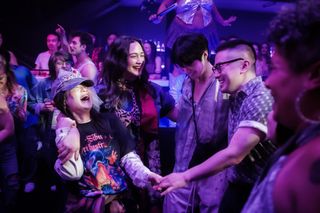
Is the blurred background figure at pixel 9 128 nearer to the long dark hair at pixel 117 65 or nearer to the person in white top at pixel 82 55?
the person in white top at pixel 82 55

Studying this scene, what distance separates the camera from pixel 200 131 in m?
2.53

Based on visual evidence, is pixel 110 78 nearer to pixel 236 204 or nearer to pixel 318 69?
pixel 236 204

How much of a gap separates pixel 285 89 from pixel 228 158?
104 centimetres

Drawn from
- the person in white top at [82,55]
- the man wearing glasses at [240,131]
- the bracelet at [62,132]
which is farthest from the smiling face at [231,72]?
the person in white top at [82,55]

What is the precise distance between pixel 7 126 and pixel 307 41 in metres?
2.97

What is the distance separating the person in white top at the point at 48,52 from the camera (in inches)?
251

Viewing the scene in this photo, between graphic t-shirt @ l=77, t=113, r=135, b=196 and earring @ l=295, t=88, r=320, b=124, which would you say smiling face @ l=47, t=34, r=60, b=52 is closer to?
graphic t-shirt @ l=77, t=113, r=135, b=196

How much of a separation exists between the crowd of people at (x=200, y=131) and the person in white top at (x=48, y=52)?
319 cm

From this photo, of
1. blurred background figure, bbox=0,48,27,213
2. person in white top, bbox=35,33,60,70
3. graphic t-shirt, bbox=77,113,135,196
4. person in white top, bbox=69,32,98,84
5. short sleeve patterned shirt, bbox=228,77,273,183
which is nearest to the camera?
short sleeve patterned shirt, bbox=228,77,273,183

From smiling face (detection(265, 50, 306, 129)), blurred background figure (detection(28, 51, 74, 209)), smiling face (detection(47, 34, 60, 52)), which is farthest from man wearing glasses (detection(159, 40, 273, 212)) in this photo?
smiling face (detection(47, 34, 60, 52))

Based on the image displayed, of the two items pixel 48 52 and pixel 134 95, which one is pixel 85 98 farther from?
pixel 48 52

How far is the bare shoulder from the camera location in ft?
2.47

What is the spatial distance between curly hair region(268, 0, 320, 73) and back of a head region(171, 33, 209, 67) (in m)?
1.61

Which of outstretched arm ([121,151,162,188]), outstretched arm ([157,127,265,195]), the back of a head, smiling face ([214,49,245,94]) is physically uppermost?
the back of a head
